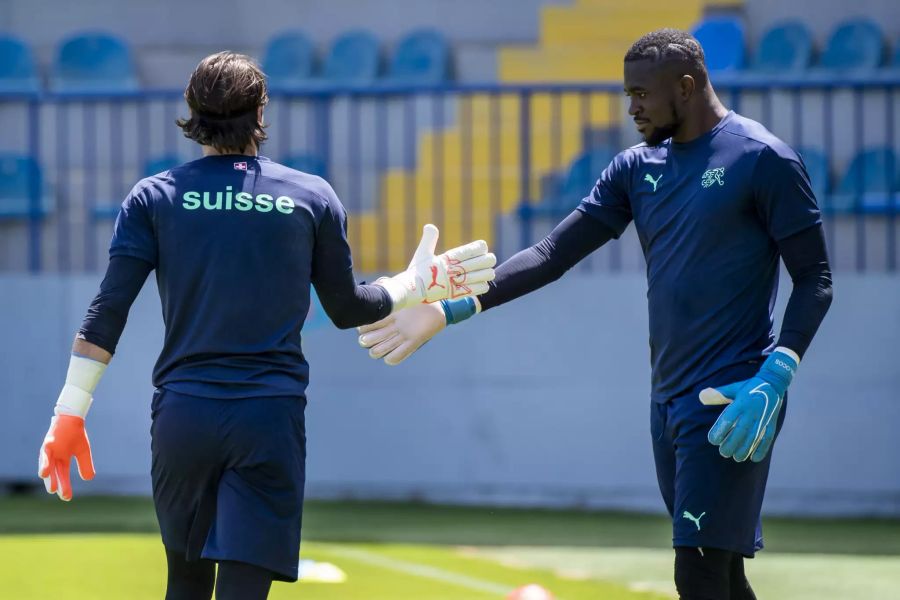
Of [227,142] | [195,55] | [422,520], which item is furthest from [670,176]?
[195,55]

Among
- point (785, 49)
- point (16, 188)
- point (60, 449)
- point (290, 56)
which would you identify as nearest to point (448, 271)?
point (60, 449)

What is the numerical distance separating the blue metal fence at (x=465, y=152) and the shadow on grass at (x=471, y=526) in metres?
1.78

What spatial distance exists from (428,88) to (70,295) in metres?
2.96

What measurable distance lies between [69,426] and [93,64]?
1109cm

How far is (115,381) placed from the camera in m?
10.4

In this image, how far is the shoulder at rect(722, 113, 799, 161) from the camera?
4.47m

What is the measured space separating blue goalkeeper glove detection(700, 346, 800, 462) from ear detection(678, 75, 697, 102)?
0.84 m

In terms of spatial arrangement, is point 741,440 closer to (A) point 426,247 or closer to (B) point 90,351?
(A) point 426,247

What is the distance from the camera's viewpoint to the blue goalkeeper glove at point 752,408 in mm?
4316

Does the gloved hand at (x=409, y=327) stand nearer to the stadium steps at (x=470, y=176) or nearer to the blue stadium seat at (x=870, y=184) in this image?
the stadium steps at (x=470, y=176)

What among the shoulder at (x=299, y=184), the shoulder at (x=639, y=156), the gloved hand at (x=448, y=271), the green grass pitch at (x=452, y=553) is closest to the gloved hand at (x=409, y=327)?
the gloved hand at (x=448, y=271)

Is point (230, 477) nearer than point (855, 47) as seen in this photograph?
Yes

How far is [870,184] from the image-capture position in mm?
10039

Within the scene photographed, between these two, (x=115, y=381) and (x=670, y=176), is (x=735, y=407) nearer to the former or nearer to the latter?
(x=670, y=176)
